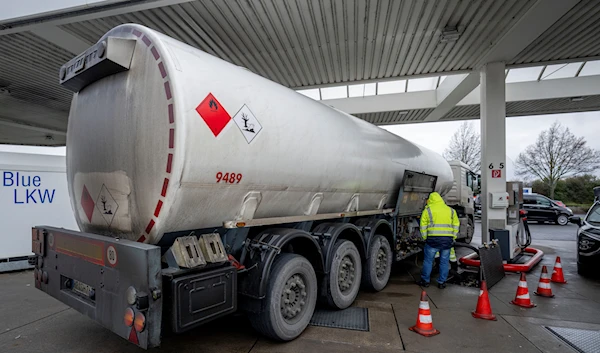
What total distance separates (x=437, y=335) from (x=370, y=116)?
13068 millimetres

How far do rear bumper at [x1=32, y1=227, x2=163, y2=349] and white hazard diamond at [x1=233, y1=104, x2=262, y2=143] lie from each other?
1258mm

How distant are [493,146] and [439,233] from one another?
439 centimetres

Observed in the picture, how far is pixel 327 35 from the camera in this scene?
7.81 meters

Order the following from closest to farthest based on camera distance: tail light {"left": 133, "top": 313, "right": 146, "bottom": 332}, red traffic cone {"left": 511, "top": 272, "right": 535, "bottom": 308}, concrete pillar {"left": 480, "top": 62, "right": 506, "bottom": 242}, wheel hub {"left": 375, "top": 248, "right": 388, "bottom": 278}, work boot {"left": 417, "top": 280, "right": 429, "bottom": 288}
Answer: tail light {"left": 133, "top": 313, "right": 146, "bottom": 332} < red traffic cone {"left": 511, "top": 272, "right": 535, "bottom": 308} < wheel hub {"left": 375, "top": 248, "right": 388, "bottom": 278} < work boot {"left": 417, "top": 280, "right": 429, "bottom": 288} < concrete pillar {"left": 480, "top": 62, "right": 506, "bottom": 242}

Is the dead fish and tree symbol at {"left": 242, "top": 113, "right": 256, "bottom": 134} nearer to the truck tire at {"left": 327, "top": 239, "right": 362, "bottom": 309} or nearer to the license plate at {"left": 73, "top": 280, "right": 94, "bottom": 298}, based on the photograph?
the license plate at {"left": 73, "top": 280, "right": 94, "bottom": 298}

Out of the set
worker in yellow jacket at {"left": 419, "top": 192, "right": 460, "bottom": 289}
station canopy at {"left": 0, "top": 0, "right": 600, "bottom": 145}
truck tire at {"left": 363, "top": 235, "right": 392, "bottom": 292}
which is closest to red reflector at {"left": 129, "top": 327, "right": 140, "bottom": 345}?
truck tire at {"left": 363, "top": 235, "right": 392, "bottom": 292}

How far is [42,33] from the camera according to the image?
23.6 feet

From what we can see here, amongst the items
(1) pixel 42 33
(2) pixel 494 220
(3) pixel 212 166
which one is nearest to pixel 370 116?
(2) pixel 494 220

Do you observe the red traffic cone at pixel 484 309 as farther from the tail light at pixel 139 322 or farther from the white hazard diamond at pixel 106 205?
the white hazard diamond at pixel 106 205

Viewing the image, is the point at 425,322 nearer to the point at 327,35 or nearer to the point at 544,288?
the point at 544,288

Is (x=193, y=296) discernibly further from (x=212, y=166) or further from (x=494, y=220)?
(x=494, y=220)

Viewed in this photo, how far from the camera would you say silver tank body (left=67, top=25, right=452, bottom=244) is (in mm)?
2660

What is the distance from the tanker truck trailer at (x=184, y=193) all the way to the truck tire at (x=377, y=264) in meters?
1.23

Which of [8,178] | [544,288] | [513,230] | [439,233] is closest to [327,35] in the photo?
[439,233]
